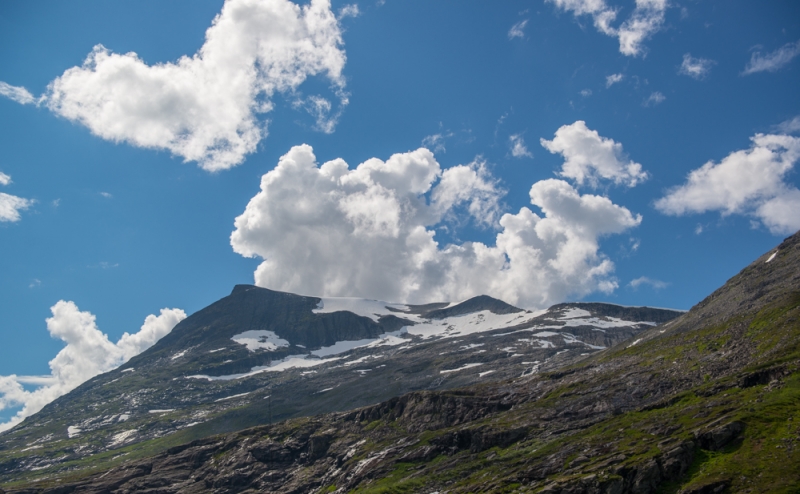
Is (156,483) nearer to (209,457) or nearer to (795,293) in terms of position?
(209,457)

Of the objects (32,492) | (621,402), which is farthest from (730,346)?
(32,492)

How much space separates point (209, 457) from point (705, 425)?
15902cm

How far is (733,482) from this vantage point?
268 feet

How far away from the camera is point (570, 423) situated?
454 ft

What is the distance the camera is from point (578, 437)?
4867 inches

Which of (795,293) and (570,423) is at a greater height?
(795,293)

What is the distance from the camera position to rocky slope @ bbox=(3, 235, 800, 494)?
91.8m

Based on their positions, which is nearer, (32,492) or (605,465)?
(605,465)

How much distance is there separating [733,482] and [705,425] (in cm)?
1843

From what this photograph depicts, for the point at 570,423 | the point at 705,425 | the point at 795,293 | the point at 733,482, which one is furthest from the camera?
the point at 795,293

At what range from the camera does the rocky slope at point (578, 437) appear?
91.8 m

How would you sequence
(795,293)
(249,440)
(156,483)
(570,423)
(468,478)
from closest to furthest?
1. (468,478)
2. (570,423)
3. (795,293)
4. (156,483)
5. (249,440)

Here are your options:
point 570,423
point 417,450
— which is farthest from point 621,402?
point 417,450

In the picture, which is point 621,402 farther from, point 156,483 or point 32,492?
point 32,492
